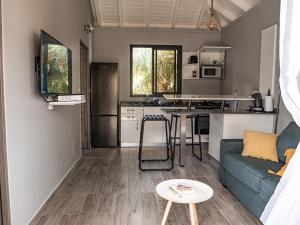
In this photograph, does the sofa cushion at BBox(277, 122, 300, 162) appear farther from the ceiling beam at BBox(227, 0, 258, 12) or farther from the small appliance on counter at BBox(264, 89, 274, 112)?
the ceiling beam at BBox(227, 0, 258, 12)

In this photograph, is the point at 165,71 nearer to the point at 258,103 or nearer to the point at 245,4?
the point at 245,4

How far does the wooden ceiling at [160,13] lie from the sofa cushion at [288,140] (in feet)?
9.52

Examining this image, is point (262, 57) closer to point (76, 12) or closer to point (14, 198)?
point (76, 12)

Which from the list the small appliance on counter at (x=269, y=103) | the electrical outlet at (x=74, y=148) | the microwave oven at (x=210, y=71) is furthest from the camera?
the microwave oven at (x=210, y=71)

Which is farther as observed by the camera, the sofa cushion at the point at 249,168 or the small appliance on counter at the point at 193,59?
the small appliance on counter at the point at 193,59

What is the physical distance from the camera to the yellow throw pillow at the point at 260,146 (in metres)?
3.10

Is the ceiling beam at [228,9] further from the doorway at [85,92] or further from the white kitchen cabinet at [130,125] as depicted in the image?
the doorway at [85,92]

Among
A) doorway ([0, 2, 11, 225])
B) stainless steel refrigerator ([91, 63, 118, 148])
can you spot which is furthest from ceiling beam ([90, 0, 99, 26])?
doorway ([0, 2, 11, 225])

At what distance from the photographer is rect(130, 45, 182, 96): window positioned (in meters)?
6.39

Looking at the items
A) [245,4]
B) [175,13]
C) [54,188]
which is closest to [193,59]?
[175,13]

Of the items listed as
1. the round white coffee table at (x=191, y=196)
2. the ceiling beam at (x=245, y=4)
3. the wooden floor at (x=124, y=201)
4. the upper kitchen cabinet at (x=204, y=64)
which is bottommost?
the wooden floor at (x=124, y=201)

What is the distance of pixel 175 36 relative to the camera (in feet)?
21.0

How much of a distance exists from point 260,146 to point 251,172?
23.8 inches

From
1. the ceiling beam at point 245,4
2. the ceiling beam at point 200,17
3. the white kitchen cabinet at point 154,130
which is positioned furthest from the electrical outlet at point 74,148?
the ceiling beam at point 200,17
